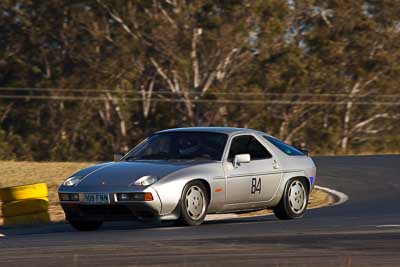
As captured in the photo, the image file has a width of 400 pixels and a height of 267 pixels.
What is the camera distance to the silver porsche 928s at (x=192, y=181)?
11.5m

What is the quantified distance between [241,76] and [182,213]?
37.9 meters

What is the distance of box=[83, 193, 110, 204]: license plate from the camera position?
11.5 m

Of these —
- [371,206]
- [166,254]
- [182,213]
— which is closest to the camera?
[166,254]

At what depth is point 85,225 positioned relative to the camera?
480 inches

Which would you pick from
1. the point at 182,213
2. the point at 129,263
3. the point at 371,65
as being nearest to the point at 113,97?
the point at 371,65

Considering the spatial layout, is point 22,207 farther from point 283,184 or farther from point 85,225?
point 283,184

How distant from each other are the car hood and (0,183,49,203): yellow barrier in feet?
4.89

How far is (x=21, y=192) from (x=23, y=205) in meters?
0.18

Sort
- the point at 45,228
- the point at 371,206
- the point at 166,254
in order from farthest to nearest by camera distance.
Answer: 1. the point at 371,206
2. the point at 45,228
3. the point at 166,254

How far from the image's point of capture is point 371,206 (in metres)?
15.8

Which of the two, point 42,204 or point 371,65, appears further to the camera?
point 371,65

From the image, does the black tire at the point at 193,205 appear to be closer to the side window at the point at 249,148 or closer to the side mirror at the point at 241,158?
the side mirror at the point at 241,158

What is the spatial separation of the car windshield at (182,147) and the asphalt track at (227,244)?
88 cm

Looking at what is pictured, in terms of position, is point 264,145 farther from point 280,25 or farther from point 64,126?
point 64,126
